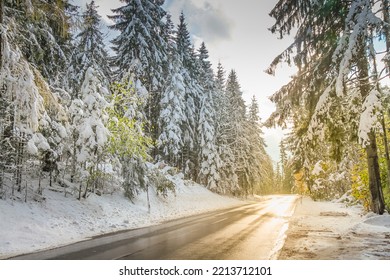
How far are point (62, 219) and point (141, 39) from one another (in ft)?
43.4

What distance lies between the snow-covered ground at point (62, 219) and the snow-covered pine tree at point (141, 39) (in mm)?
4857

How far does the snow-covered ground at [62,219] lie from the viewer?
8.77m

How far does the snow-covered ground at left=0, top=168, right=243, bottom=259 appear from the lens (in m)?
8.77

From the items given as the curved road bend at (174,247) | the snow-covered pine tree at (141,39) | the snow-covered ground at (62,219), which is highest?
the snow-covered pine tree at (141,39)

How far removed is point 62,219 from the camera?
37.4 ft

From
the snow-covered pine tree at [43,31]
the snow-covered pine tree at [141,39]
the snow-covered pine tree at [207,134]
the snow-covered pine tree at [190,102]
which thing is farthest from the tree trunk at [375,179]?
the snow-covered pine tree at [207,134]

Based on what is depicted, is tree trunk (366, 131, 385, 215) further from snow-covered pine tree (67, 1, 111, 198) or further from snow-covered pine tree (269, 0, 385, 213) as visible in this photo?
snow-covered pine tree (67, 1, 111, 198)

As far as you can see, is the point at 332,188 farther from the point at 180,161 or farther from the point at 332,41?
the point at 332,41

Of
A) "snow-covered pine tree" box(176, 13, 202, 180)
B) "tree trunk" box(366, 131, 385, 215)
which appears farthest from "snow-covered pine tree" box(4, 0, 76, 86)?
"snow-covered pine tree" box(176, 13, 202, 180)

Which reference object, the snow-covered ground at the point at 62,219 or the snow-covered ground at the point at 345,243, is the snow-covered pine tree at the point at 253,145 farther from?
the snow-covered ground at the point at 345,243

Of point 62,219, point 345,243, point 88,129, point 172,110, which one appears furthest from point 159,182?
point 345,243

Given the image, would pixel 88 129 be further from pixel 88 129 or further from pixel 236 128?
pixel 236 128

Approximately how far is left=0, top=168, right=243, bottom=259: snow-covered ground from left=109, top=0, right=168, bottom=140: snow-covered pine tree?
4857mm

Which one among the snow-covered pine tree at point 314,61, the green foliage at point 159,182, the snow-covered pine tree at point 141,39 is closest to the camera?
the snow-covered pine tree at point 314,61
